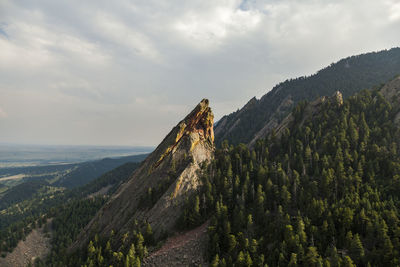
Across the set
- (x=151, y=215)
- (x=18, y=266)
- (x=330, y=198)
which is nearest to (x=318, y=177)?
(x=330, y=198)

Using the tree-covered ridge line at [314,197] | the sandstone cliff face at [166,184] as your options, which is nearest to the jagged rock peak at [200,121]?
the sandstone cliff face at [166,184]

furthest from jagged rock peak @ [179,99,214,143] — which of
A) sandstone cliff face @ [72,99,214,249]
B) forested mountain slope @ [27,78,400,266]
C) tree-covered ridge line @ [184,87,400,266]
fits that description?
tree-covered ridge line @ [184,87,400,266]

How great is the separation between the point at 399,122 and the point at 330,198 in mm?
59282

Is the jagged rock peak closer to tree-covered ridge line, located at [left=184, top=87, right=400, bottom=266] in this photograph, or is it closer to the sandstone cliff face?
the sandstone cliff face

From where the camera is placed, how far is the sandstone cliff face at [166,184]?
7350 centimetres

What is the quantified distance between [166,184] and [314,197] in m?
50.4

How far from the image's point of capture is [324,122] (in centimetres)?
10575

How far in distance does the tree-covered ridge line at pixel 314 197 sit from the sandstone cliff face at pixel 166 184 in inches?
242

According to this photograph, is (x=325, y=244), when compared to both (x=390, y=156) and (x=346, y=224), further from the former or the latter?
(x=390, y=156)

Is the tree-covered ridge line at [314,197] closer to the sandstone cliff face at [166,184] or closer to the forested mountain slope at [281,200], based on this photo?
the forested mountain slope at [281,200]

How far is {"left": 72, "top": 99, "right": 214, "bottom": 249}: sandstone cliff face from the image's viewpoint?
241ft

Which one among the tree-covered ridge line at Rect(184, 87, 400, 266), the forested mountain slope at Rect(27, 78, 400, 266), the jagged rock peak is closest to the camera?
the tree-covered ridge line at Rect(184, 87, 400, 266)

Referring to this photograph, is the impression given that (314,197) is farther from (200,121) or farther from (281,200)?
(200,121)

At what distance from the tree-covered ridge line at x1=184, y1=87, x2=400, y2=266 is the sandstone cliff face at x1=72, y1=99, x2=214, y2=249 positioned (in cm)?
616
